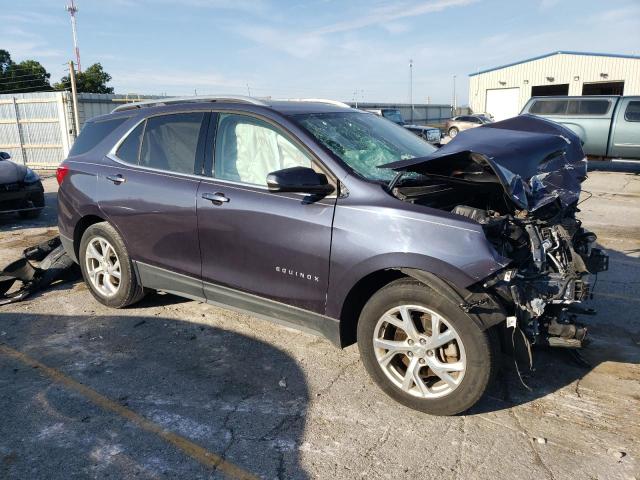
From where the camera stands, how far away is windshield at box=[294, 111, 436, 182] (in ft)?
11.5

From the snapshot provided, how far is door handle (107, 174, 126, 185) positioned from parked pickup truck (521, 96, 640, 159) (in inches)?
581

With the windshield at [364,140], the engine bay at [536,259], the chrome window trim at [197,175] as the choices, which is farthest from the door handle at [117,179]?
the engine bay at [536,259]

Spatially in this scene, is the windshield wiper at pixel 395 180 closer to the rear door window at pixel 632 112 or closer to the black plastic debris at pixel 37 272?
the black plastic debris at pixel 37 272

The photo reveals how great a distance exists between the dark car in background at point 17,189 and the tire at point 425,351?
300 inches

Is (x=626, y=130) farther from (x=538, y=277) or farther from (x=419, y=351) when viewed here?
(x=419, y=351)

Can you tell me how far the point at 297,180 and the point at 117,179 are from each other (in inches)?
80.8

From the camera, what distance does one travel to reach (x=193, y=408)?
10.5 ft

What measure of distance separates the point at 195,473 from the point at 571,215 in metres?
2.99

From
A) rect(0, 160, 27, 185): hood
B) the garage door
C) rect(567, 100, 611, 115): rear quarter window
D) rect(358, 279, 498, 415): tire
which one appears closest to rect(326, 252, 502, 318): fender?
rect(358, 279, 498, 415): tire

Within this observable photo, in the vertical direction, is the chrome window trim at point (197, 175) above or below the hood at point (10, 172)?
above

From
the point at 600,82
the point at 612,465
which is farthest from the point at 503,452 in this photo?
the point at 600,82

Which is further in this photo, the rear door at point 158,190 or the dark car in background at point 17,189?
the dark car in background at point 17,189

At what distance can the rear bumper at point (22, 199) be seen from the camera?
8.46 meters

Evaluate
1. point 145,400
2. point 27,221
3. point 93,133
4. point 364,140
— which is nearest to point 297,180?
point 364,140
